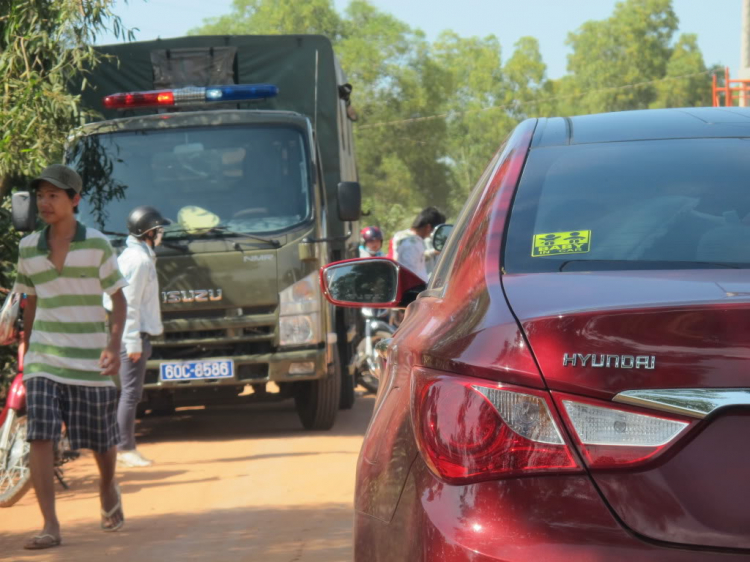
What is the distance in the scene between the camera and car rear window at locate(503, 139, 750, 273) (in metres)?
2.44

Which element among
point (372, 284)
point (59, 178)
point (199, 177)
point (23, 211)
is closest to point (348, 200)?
point (199, 177)

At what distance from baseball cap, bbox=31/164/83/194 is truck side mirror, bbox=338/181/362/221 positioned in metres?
3.79

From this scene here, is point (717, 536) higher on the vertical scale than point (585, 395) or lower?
lower

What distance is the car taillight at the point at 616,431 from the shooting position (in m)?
1.89

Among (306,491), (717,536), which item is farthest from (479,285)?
(306,491)

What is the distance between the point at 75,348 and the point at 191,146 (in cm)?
400

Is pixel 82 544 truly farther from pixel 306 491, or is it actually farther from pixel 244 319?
pixel 244 319

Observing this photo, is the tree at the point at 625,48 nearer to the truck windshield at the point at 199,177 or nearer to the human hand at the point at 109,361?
the truck windshield at the point at 199,177

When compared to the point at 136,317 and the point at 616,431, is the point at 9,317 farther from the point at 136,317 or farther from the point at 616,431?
the point at 616,431

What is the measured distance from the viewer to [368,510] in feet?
7.95

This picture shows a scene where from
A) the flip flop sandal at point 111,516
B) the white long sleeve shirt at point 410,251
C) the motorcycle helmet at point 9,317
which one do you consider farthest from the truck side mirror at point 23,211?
the white long sleeve shirt at point 410,251

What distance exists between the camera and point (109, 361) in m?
6.05

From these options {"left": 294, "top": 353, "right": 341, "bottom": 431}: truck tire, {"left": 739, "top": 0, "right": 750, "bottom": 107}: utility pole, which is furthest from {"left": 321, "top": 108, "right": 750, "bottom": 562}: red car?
{"left": 739, "top": 0, "right": 750, "bottom": 107}: utility pole

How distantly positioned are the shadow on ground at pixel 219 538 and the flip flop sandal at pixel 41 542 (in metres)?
0.03
